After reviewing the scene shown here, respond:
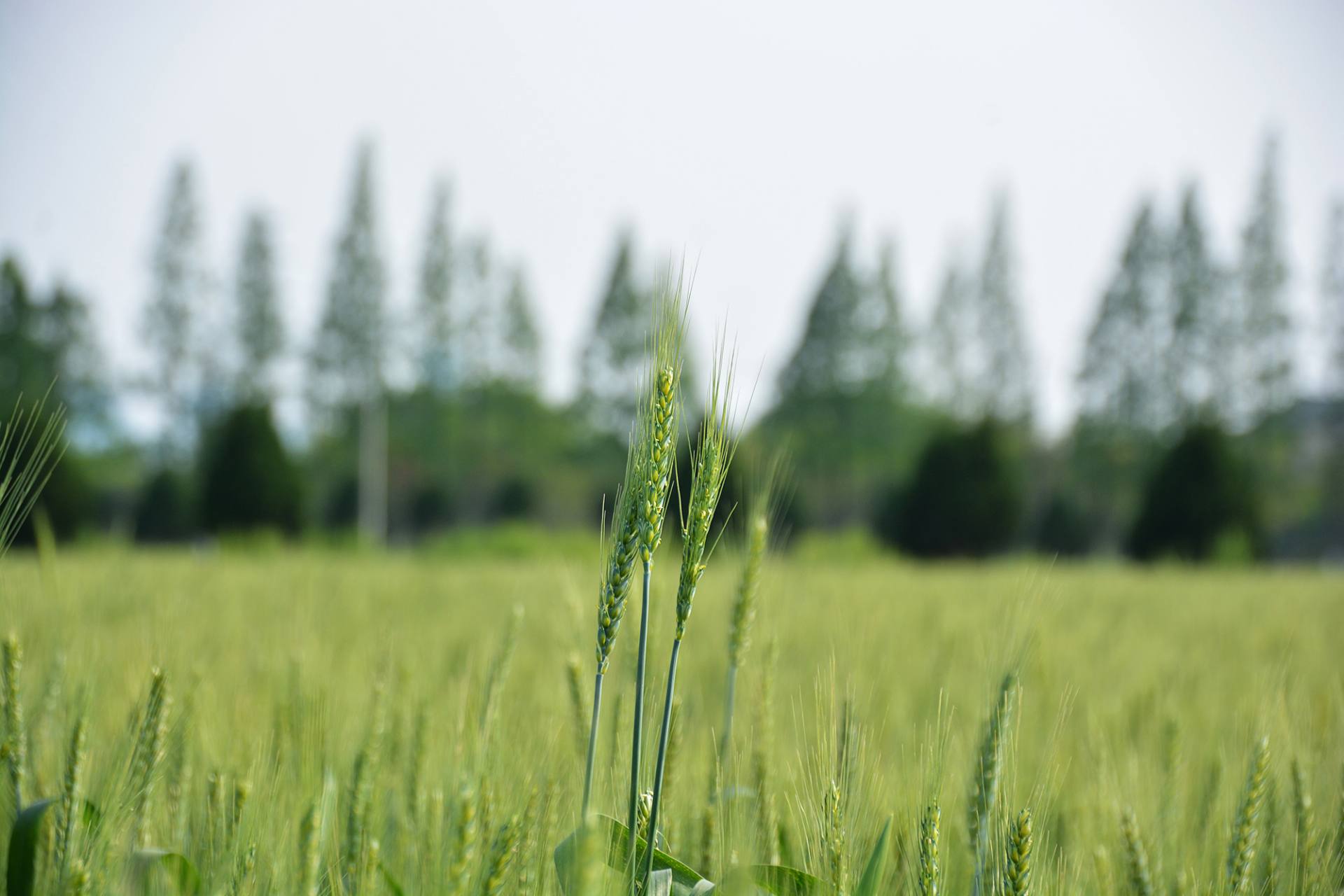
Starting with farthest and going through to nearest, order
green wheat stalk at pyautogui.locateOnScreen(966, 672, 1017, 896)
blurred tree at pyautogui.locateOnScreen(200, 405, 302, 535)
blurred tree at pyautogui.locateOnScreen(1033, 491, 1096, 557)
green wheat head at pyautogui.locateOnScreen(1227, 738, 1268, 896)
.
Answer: blurred tree at pyautogui.locateOnScreen(1033, 491, 1096, 557) → blurred tree at pyautogui.locateOnScreen(200, 405, 302, 535) → green wheat head at pyautogui.locateOnScreen(1227, 738, 1268, 896) → green wheat stalk at pyautogui.locateOnScreen(966, 672, 1017, 896)

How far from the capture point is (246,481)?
62.9 ft

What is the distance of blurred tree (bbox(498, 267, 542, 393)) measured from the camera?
98.4ft

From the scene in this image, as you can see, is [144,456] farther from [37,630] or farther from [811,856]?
[811,856]

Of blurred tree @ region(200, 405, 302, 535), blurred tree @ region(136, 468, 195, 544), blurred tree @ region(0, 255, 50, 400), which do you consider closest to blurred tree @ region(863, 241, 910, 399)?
blurred tree @ region(200, 405, 302, 535)

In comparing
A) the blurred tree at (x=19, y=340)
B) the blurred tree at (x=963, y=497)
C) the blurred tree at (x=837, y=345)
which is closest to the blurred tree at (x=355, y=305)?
the blurred tree at (x=19, y=340)

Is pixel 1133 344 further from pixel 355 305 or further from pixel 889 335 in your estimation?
pixel 355 305

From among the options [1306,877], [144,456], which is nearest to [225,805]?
[1306,877]

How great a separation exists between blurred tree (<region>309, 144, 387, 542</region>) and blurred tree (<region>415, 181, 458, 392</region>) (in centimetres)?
134

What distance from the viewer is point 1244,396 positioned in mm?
24906

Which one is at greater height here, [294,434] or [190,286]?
[190,286]

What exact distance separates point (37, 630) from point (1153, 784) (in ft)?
9.58

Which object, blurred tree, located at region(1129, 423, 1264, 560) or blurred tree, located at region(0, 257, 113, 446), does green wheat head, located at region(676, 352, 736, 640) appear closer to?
blurred tree, located at region(1129, 423, 1264, 560)

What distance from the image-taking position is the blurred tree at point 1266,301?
24.4 meters

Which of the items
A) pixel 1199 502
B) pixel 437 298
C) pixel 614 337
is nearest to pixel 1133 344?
pixel 1199 502
